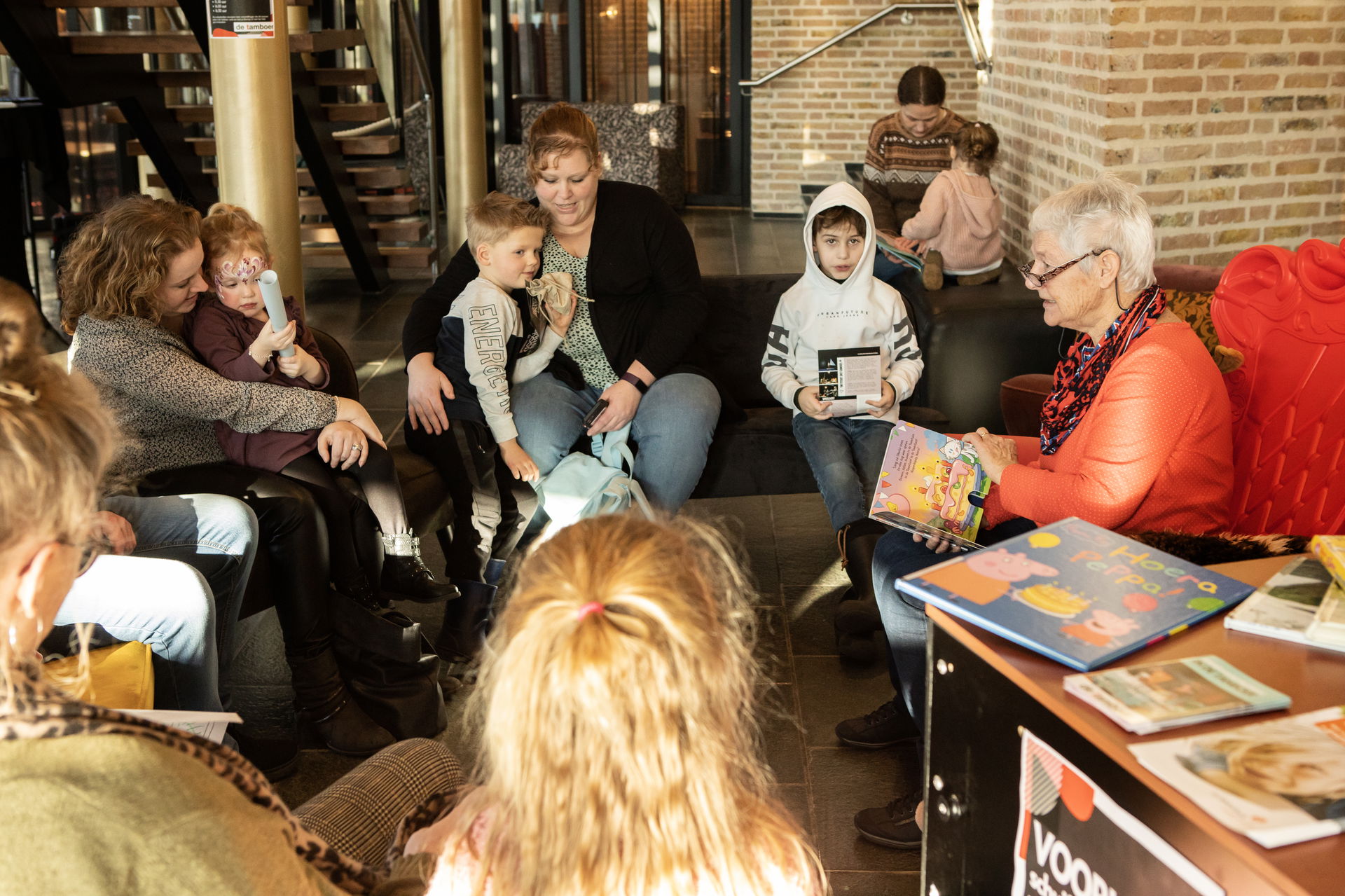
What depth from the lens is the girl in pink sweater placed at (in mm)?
3980

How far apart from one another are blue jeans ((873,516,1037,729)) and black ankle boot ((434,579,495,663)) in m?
1.07

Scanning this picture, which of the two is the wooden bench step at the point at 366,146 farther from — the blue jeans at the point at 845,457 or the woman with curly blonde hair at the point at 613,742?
the woman with curly blonde hair at the point at 613,742

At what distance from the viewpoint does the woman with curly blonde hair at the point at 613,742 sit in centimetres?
110

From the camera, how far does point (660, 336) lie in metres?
3.26

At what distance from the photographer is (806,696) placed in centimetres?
292

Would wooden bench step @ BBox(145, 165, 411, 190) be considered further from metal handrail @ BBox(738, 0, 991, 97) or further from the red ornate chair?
the red ornate chair

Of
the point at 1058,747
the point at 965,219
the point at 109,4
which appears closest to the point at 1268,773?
the point at 1058,747

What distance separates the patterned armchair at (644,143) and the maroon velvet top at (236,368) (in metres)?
7.12

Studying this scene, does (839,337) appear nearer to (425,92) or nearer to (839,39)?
(425,92)

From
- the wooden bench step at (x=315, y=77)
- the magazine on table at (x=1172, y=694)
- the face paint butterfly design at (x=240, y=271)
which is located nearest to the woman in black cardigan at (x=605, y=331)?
the face paint butterfly design at (x=240, y=271)

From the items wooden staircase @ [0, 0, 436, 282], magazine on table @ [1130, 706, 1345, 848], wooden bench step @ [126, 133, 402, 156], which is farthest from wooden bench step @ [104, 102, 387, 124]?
magazine on table @ [1130, 706, 1345, 848]

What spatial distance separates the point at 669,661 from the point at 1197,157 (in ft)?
10.7

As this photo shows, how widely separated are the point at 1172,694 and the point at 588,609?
2.52ft

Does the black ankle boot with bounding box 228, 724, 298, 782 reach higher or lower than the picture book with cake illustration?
lower
